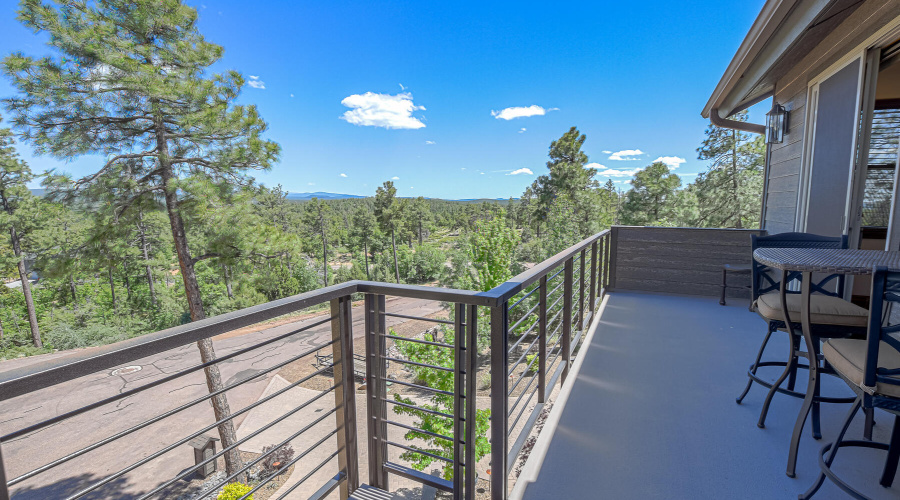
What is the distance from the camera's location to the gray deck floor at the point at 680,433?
5.24ft

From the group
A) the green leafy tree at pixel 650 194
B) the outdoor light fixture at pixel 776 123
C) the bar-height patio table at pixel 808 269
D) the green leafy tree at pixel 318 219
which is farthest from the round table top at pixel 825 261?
the green leafy tree at pixel 318 219

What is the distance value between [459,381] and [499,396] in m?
0.18

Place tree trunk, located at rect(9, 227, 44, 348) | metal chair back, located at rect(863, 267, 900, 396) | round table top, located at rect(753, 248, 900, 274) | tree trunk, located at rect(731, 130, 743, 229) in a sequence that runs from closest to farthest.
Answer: metal chair back, located at rect(863, 267, 900, 396)
round table top, located at rect(753, 248, 900, 274)
tree trunk, located at rect(731, 130, 743, 229)
tree trunk, located at rect(9, 227, 44, 348)

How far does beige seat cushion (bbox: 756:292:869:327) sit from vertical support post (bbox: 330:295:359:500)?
186 centimetres

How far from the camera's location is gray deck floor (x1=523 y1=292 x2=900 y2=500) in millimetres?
1599

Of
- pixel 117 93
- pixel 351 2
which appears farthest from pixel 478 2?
pixel 117 93

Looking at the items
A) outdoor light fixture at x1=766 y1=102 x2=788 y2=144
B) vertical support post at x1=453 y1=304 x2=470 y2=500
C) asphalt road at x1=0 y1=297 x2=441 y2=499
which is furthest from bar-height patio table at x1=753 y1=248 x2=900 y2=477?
asphalt road at x1=0 y1=297 x2=441 y2=499

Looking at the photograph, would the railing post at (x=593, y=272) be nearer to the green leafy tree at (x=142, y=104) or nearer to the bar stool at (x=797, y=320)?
the bar stool at (x=797, y=320)

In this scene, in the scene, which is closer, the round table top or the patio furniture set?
the patio furniture set

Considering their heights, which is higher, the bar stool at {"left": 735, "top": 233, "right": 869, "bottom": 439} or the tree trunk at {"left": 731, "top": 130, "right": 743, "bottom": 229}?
the tree trunk at {"left": 731, "top": 130, "right": 743, "bottom": 229}

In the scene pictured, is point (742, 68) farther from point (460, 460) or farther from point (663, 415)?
point (460, 460)

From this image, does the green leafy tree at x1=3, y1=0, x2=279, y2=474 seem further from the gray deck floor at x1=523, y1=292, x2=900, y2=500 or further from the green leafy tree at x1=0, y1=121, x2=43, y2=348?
the green leafy tree at x1=0, y1=121, x2=43, y2=348

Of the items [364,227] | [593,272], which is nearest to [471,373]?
[593,272]

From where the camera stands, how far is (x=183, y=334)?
913 mm
